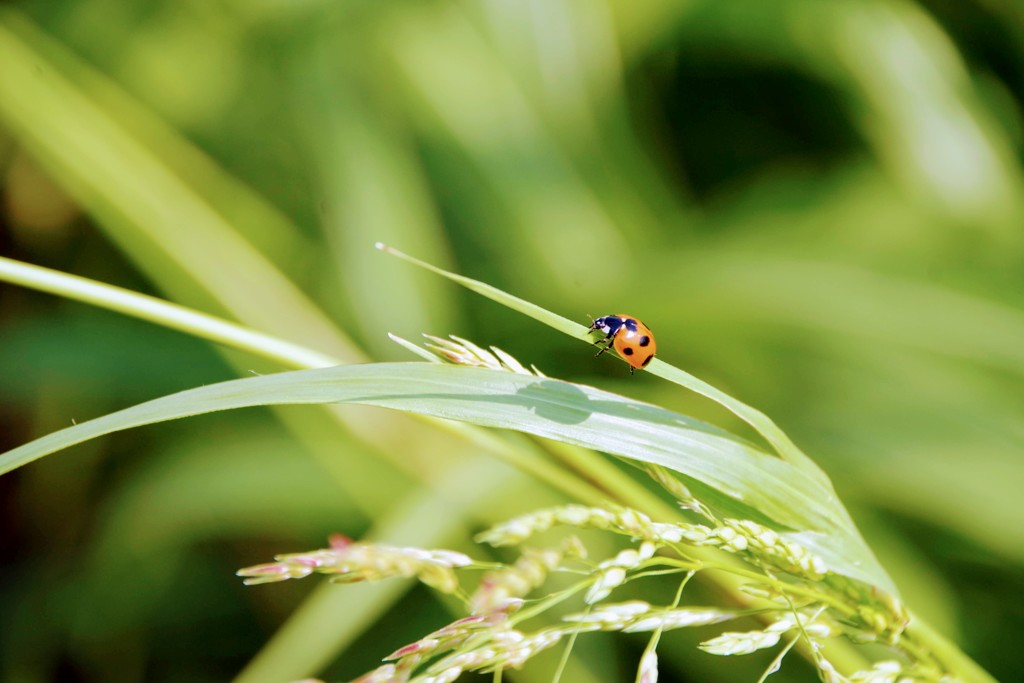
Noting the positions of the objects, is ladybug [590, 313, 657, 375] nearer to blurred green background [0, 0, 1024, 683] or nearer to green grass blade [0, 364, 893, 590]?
green grass blade [0, 364, 893, 590]

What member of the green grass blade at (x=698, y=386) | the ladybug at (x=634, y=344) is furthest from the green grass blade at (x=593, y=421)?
the ladybug at (x=634, y=344)

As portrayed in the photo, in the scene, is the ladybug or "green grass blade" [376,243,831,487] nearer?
"green grass blade" [376,243,831,487]

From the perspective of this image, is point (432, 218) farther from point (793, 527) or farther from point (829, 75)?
point (793, 527)

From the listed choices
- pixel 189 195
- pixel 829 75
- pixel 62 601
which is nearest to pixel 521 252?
pixel 189 195

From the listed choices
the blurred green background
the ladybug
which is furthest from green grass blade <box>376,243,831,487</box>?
the blurred green background

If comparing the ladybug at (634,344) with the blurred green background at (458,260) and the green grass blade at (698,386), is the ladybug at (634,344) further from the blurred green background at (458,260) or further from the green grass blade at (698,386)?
the blurred green background at (458,260)

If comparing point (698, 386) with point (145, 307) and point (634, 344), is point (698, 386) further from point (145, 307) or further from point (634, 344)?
point (145, 307)
